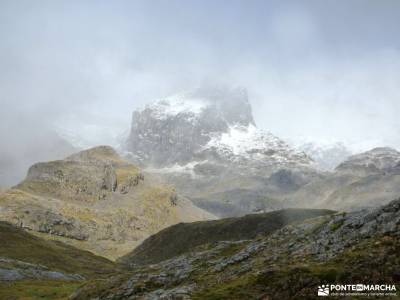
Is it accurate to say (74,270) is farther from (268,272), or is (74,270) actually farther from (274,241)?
(268,272)

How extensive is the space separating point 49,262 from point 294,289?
14045cm

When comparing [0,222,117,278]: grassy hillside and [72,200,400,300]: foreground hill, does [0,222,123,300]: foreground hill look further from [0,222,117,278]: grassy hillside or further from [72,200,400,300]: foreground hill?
[72,200,400,300]: foreground hill

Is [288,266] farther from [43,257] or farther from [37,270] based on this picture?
[43,257]

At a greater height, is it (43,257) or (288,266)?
(43,257)

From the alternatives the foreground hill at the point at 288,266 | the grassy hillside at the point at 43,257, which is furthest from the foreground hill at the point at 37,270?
the foreground hill at the point at 288,266

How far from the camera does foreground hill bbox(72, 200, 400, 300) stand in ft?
128

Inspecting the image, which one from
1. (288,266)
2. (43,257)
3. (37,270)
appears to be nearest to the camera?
(288,266)

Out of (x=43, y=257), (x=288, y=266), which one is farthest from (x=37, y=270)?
(x=288, y=266)

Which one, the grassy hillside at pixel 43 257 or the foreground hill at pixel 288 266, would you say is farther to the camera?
the grassy hillside at pixel 43 257

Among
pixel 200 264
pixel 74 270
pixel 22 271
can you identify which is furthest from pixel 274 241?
pixel 74 270

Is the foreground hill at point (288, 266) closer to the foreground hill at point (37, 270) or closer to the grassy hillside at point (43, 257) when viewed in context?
the foreground hill at point (37, 270)

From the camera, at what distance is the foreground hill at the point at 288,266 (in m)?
38.9

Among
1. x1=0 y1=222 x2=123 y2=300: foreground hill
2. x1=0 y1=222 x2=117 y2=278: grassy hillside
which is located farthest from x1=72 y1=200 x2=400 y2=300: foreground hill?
x1=0 y1=222 x2=117 y2=278: grassy hillside

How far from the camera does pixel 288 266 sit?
4634 cm
